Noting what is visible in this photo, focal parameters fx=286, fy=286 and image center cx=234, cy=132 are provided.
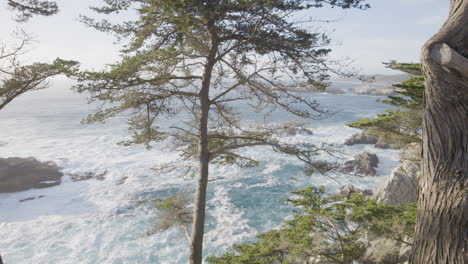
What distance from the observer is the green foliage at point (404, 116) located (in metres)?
7.07

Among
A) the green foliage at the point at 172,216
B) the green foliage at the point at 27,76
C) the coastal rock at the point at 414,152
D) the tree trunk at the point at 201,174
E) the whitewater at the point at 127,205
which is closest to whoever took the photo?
the green foliage at the point at 27,76

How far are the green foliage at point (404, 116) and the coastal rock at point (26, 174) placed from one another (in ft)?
56.7

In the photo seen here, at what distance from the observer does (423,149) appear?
2.17 meters

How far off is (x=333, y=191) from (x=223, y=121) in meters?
10.3

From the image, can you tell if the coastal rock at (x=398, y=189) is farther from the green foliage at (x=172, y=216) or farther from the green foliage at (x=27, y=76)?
the green foliage at (x=27, y=76)

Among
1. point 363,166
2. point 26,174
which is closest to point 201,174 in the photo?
point 363,166

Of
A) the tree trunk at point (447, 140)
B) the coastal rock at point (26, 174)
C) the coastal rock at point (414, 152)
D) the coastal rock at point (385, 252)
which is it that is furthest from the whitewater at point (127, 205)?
the tree trunk at point (447, 140)

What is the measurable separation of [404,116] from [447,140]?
6347 millimetres

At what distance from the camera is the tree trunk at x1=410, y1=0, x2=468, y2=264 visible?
1854 millimetres

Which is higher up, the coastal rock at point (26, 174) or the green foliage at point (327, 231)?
the green foliage at point (327, 231)

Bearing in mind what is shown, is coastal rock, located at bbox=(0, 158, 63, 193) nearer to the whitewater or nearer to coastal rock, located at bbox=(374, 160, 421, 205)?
the whitewater

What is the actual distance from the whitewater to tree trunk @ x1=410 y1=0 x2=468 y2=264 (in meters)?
3.06

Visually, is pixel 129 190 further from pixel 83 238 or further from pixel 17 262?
pixel 17 262

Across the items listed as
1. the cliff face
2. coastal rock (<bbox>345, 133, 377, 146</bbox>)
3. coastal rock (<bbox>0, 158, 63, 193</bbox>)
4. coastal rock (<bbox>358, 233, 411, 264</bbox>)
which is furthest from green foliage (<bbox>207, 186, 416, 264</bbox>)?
coastal rock (<bbox>345, 133, 377, 146</bbox>)
